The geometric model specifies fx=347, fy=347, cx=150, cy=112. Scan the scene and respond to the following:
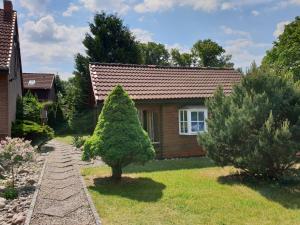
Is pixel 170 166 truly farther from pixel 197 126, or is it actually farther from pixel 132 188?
pixel 132 188

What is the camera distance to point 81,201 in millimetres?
8289

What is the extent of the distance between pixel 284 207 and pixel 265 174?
2653 mm

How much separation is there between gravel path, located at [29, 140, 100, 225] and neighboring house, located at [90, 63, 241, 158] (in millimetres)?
4894

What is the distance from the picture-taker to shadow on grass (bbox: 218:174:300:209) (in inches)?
340

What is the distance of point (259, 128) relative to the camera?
10328 mm

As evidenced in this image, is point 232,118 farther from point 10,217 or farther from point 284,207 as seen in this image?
point 10,217

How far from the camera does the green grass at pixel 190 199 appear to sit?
7303 millimetres

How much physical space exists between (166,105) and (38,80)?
33.2 m

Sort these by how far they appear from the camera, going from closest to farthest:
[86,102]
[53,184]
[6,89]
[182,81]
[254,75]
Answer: [53,184], [254,75], [6,89], [182,81], [86,102]

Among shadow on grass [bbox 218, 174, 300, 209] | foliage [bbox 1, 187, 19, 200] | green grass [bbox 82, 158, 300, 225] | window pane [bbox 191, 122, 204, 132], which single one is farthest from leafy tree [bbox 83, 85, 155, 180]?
window pane [bbox 191, 122, 204, 132]

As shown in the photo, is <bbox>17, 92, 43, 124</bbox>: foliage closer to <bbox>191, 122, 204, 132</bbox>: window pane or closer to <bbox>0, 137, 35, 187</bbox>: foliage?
<bbox>191, 122, 204, 132</bbox>: window pane

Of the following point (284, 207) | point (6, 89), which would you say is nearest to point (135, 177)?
point (284, 207)

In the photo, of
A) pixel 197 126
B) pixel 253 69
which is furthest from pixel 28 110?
pixel 253 69

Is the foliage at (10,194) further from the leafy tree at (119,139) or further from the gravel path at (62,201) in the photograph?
the leafy tree at (119,139)
